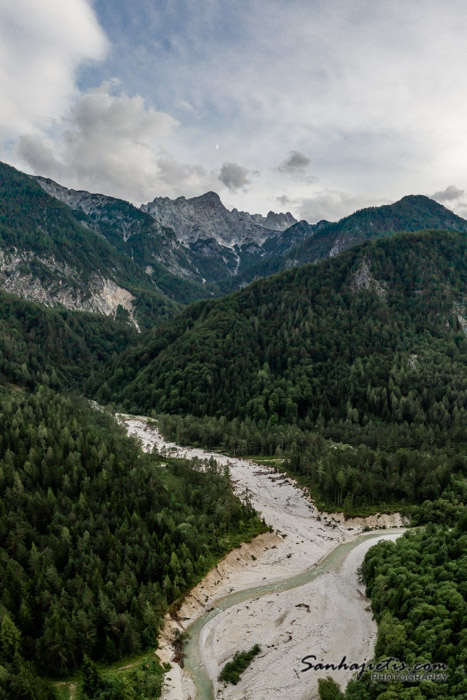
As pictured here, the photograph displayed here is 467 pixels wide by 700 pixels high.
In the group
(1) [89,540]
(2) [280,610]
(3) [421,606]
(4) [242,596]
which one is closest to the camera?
(3) [421,606]

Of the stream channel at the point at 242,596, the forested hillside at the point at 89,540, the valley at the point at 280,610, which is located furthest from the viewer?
the forested hillside at the point at 89,540

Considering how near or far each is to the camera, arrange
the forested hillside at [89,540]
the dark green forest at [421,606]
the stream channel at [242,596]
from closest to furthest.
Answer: the dark green forest at [421,606] < the stream channel at [242,596] < the forested hillside at [89,540]

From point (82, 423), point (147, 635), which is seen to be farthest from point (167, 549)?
point (82, 423)

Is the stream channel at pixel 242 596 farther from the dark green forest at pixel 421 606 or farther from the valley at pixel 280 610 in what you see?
the dark green forest at pixel 421 606

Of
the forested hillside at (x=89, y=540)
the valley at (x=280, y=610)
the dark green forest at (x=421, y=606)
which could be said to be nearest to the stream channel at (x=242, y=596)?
the valley at (x=280, y=610)

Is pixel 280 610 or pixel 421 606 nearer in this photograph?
pixel 421 606

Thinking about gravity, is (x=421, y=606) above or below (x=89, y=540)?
above

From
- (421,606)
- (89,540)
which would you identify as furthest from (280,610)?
(89,540)

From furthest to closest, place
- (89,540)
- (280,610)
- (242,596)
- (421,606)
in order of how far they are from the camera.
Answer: (89,540) < (242,596) < (280,610) < (421,606)

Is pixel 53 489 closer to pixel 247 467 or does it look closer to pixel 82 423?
pixel 82 423

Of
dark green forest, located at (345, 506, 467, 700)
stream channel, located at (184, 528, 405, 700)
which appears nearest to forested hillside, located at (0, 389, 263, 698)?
stream channel, located at (184, 528, 405, 700)

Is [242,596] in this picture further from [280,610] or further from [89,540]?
[89,540]

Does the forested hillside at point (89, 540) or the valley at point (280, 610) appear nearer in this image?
the valley at point (280, 610)
